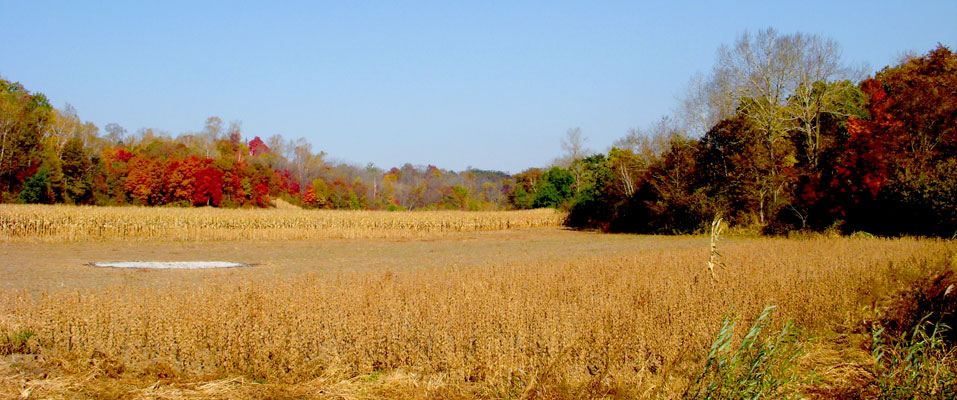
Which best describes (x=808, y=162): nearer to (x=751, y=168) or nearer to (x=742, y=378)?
(x=751, y=168)

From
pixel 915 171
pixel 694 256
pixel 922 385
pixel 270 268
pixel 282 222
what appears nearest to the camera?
pixel 922 385

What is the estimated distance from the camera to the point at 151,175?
57.8m

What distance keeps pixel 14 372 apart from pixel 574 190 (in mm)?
49946

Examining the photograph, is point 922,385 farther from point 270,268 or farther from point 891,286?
point 270,268

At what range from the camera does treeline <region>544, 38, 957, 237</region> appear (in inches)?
927

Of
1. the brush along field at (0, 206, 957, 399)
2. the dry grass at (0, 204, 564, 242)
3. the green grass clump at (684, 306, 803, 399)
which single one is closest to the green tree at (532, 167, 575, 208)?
the dry grass at (0, 204, 564, 242)

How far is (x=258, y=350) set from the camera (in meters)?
5.74

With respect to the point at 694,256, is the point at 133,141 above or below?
above

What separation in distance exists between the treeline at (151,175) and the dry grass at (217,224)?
19111mm

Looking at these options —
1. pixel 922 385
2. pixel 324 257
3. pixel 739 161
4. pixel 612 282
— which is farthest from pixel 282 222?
pixel 922 385

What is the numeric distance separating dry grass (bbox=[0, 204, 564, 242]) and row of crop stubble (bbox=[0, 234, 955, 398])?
20.5 m

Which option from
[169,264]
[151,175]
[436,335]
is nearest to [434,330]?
[436,335]

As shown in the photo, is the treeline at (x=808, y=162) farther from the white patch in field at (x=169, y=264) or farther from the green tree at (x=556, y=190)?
the white patch in field at (x=169, y=264)

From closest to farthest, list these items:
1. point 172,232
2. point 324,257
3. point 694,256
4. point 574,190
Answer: point 694,256, point 324,257, point 172,232, point 574,190
